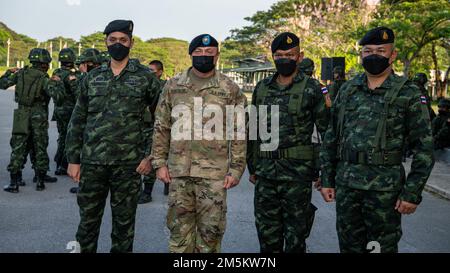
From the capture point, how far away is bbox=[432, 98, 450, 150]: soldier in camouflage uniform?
9.96m

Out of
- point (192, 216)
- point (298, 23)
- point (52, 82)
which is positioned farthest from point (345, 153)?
point (298, 23)

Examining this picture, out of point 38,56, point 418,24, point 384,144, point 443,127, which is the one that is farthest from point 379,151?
point 418,24

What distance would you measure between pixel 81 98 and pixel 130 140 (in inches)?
20.1

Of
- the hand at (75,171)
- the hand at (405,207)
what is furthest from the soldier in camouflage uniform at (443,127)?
the hand at (75,171)

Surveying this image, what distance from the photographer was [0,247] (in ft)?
13.6

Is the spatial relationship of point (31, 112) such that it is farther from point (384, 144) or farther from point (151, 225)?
point (384, 144)

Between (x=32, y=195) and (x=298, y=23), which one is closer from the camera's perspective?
(x=32, y=195)

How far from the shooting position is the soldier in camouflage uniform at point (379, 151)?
9.79 ft

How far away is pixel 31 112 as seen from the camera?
642cm

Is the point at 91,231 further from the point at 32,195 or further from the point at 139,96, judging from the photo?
the point at 32,195

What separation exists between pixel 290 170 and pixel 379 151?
69 cm

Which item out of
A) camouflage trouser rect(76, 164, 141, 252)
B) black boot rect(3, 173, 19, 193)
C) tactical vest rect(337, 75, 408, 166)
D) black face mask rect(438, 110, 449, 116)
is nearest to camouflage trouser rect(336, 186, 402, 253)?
tactical vest rect(337, 75, 408, 166)

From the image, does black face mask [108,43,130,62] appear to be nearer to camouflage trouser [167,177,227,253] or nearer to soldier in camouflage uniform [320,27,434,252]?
camouflage trouser [167,177,227,253]

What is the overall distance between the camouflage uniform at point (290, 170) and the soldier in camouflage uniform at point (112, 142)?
3.13 feet
